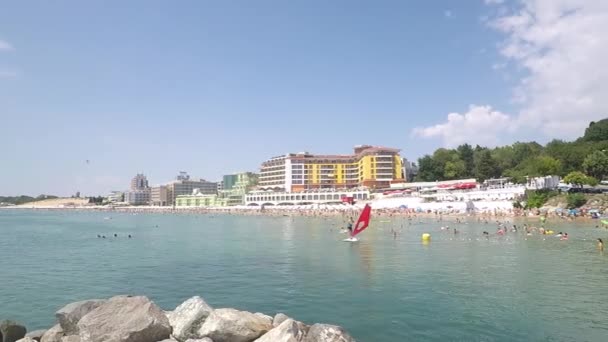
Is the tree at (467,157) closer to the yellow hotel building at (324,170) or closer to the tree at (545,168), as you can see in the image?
the yellow hotel building at (324,170)

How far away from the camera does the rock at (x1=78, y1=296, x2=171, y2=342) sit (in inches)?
420

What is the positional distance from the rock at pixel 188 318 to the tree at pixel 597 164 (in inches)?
3931

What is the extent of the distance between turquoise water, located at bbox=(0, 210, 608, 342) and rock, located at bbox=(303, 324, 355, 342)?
14.9 ft

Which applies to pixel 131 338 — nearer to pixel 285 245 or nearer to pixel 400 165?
pixel 285 245

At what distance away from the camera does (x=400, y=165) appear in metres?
157

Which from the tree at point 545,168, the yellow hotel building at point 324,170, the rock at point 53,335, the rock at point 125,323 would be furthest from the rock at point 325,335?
the yellow hotel building at point 324,170

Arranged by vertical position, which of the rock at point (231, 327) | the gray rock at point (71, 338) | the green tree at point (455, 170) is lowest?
the gray rock at point (71, 338)

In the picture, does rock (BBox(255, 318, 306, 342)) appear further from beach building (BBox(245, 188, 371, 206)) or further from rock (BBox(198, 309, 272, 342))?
beach building (BBox(245, 188, 371, 206))

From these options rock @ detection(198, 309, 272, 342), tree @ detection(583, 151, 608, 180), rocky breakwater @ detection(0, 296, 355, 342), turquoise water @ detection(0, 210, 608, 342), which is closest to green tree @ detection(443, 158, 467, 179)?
tree @ detection(583, 151, 608, 180)

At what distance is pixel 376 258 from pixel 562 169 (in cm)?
8198

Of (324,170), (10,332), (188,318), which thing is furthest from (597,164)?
(10,332)

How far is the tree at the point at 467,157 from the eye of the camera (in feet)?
441

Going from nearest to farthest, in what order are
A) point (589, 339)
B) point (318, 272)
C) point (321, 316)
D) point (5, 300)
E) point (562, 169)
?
point (589, 339), point (321, 316), point (5, 300), point (318, 272), point (562, 169)

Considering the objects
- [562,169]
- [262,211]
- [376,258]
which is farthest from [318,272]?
[262,211]
